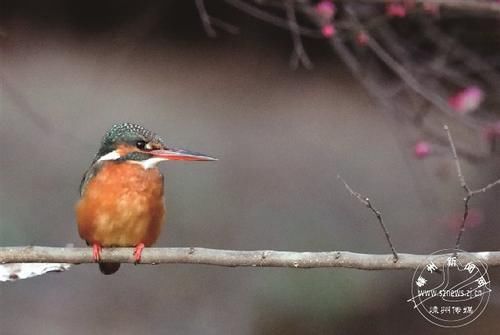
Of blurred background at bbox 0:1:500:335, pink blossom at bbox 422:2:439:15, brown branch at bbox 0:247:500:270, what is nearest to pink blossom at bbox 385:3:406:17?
pink blossom at bbox 422:2:439:15

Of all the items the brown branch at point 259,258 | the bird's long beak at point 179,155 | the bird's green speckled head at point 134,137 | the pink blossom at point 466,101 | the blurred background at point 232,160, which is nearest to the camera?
the brown branch at point 259,258

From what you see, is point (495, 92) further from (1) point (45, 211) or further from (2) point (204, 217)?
(1) point (45, 211)

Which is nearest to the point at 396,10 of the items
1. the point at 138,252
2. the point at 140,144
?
the point at 140,144

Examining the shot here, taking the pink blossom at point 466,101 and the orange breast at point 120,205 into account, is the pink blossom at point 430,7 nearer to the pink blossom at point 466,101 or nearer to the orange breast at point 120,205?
the pink blossom at point 466,101

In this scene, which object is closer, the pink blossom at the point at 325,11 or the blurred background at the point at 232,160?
the pink blossom at the point at 325,11

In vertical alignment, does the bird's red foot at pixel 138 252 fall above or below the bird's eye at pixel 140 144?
below

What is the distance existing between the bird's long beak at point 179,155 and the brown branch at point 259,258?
296 millimetres

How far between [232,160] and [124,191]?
8.95 ft

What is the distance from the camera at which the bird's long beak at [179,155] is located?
2.79 meters

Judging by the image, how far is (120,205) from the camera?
2.98 meters

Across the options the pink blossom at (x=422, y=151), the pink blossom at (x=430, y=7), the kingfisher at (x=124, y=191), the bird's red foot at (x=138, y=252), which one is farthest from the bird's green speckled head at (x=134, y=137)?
the pink blossom at (x=430, y=7)

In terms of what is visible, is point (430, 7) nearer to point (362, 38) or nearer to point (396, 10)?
point (396, 10)

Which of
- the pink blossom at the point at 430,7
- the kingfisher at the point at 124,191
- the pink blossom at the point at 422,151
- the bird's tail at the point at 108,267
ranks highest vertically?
the pink blossom at the point at 430,7

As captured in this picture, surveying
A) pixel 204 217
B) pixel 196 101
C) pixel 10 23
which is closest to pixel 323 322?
pixel 204 217
